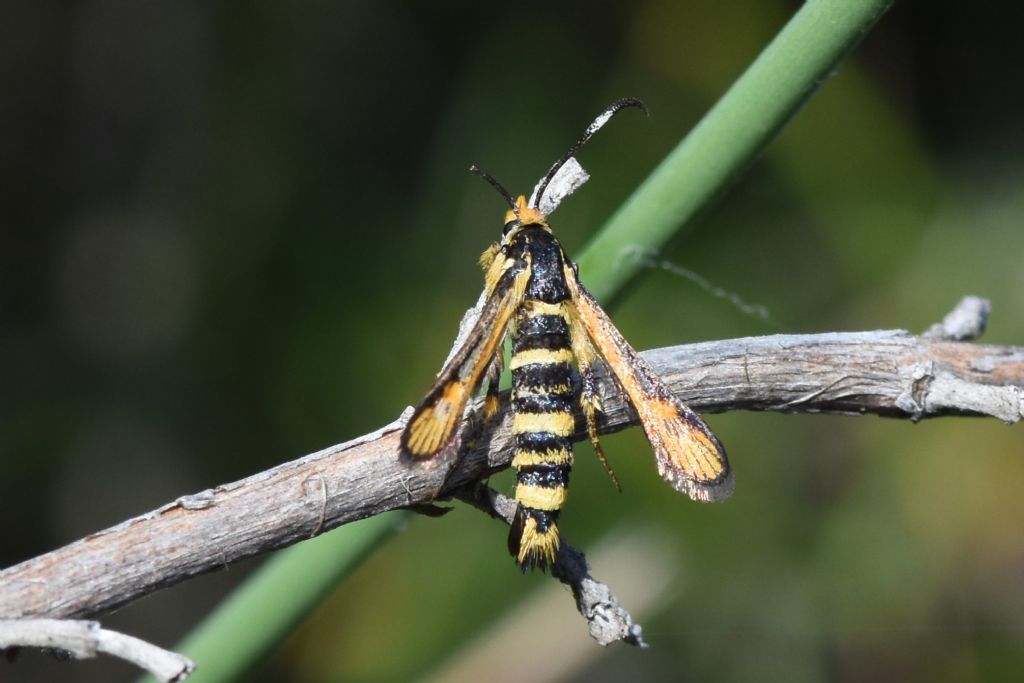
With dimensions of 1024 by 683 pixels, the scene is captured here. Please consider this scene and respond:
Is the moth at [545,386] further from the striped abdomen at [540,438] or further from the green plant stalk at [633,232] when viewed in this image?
the green plant stalk at [633,232]

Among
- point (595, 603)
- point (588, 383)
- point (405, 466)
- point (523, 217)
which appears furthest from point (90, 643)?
point (523, 217)

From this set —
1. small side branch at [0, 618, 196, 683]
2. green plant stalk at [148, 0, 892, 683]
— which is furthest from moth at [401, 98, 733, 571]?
small side branch at [0, 618, 196, 683]

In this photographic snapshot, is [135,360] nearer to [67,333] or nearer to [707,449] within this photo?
[67,333]

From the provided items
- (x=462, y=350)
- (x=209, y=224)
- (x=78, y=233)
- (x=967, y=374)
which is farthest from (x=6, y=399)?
(x=967, y=374)

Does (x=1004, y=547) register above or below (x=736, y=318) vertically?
below

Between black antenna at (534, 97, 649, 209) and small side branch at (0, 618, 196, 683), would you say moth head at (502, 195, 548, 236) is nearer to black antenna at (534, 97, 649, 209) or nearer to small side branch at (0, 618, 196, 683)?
black antenna at (534, 97, 649, 209)

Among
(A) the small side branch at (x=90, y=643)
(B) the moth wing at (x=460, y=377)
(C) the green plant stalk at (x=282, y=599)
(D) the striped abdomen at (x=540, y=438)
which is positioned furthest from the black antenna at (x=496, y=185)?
(A) the small side branch at (x=90, y=643)
